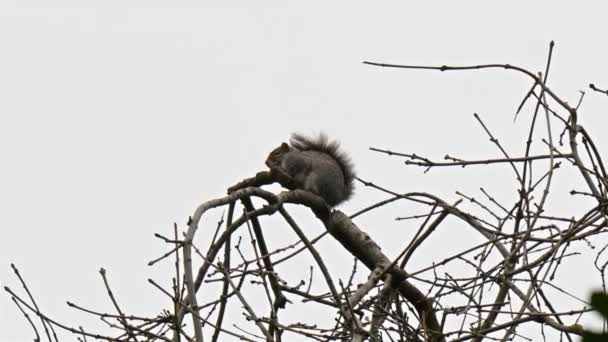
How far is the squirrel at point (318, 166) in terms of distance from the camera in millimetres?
4488

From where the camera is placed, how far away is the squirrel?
449 centimetres

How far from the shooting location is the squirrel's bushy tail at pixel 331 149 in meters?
4.93

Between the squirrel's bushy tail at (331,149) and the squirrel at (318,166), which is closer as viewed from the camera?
the squirrel at (318,166)

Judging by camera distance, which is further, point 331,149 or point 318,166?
point 331,149

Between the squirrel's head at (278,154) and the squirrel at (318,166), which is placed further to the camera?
the squirrel's head at (278,154)

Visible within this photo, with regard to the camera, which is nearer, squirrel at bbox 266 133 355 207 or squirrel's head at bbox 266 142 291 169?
squirrel at bbox 266 133 355 207

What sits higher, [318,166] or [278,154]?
[278,154]

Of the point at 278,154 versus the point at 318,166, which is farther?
the point at 278,154

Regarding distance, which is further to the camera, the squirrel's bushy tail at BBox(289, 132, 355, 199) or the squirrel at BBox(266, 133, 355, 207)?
the squirrel's bushy tail at BBox(289, 132, 355, 199)

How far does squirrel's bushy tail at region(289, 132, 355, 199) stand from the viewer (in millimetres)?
4926

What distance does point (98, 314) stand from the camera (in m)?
2.47

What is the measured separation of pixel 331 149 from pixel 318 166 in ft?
1.72

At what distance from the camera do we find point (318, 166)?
15.2ft

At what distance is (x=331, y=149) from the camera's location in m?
5.13
